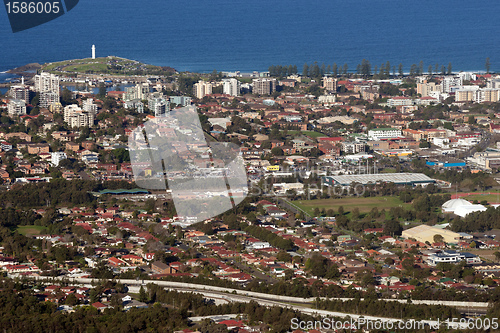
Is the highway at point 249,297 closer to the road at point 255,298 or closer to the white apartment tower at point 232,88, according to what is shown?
the road at point 255,298

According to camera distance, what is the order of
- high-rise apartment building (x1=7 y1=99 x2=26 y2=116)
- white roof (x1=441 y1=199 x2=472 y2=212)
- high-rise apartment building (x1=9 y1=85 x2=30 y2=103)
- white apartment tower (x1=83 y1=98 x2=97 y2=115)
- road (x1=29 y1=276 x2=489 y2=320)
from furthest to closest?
high-rise apartment building (x1=9 y1=85 x2=30 y2=103) → high-rise apartment building (x1=7 y1=99 x2=26 y2=116) → white apartment tower (x1=83 y1=98 x2=97 y2=115) → white roof (x1=441 y1=199 x2=472 y2=212) → road (x1=29 y1=276 x2=489 y2=320)

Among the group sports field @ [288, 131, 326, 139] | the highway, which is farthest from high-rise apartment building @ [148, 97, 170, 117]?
the highway

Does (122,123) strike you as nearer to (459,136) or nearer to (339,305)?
(459,136)

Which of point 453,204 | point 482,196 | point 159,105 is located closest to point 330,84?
point 159,105

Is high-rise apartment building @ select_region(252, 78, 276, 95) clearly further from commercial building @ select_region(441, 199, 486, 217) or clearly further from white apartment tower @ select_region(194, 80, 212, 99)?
commercial building @ select_region(441, 199, 486, 217)

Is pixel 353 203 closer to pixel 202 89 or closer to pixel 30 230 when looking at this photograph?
pixel 30 230

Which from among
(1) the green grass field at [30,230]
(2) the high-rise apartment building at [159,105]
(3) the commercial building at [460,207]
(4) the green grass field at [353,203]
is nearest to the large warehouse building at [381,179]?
(4) the green grass field at [353,203]

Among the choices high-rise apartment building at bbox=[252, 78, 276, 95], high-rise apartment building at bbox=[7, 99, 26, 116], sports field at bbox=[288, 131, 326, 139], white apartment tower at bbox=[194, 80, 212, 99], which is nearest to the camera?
sports field at bbox=[288, 131, 326, 139]
